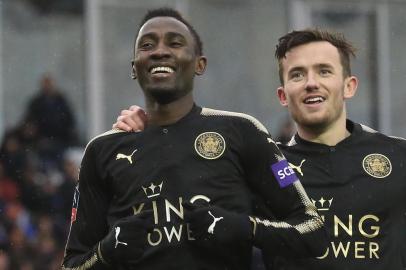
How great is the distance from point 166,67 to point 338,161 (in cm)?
109

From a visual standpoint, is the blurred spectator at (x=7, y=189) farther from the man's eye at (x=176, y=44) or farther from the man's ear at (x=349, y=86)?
the man's eye at (x=176, y=44)

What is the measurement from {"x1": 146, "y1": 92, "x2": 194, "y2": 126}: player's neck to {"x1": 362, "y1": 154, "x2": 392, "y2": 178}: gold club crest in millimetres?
977

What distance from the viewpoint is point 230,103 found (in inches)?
524

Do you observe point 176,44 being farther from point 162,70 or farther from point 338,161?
point 338,161

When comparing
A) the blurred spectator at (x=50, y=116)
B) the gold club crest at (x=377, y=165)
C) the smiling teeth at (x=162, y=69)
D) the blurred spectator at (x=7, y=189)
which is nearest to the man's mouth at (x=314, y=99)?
the gold club crest at (x=377, y=165)

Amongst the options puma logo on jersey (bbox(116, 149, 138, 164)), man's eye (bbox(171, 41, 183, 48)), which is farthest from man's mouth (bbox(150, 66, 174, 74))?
puma logo on jersey (bbox(116, 149, 138, 164))

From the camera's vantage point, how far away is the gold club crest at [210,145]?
495 centimetres

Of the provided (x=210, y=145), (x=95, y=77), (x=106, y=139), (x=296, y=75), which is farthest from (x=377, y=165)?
(x=95, y=77)

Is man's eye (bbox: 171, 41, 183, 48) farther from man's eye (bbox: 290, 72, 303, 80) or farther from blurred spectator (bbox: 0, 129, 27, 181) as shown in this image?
blurred spectator (bbox: 0, 129, 27, 181)

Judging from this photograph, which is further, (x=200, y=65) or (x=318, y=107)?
(x=318, y=107)

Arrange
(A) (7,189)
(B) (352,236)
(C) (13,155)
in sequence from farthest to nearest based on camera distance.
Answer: (C) (13,155), (A) (7,189), (B) (352,236)

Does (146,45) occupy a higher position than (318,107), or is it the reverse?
(146,45)

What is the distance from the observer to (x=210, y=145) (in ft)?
16.3

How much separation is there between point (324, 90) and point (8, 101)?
723 centimetres
